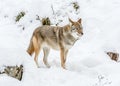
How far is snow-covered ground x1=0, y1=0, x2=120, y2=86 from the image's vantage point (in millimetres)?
9586

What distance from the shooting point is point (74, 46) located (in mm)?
12852

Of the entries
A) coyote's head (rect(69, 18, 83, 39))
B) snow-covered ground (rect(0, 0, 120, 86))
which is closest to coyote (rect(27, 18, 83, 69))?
coyote's head (rect(69, 18, 83, 39))

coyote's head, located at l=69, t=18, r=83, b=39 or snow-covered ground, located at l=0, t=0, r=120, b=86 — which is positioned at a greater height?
coyote's head, located at l=69, t=18, r=83, b=39

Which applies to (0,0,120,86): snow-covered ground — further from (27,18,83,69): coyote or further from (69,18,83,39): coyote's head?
(69,18,83,39): coyote's head

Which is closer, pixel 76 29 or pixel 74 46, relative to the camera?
pixel 76 29

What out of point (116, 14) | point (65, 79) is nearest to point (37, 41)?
point (65, 79)

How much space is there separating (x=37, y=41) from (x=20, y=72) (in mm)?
1859

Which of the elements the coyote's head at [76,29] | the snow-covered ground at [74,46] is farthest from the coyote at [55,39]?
the snow-covered ground at [74,46]

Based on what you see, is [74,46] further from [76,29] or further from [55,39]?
[76,29]

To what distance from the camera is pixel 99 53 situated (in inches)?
464

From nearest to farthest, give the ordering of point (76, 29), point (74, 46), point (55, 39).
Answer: point (76, 29) < point (55, 39) < point (74, 46)

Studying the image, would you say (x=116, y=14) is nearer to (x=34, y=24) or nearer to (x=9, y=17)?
(x=34, y=24)

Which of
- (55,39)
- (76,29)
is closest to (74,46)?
(55,39)

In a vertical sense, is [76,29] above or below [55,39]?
above
